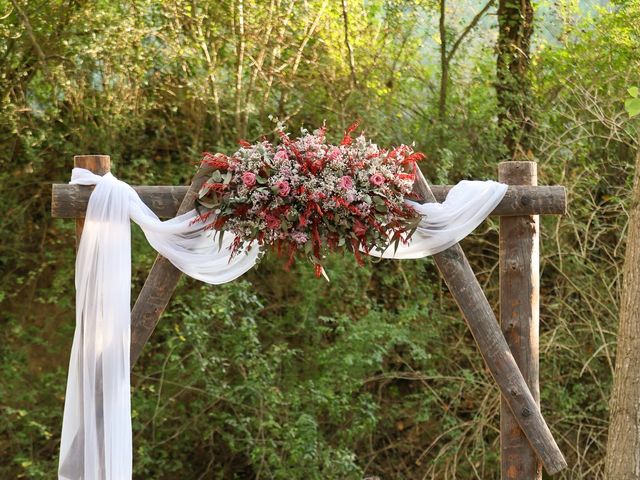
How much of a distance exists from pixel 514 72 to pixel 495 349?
3.01 metres

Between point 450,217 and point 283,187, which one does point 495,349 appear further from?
point 283,187

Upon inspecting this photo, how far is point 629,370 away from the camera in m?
5.79

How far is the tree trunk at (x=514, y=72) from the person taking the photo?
23.7 feet

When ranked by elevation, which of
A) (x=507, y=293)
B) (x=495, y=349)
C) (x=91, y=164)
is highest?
(x=91, y=164)

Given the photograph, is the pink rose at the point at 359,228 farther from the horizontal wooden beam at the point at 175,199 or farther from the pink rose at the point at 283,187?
the horizontal wooden beam at the point at 175,199

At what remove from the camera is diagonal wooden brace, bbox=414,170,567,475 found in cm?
500

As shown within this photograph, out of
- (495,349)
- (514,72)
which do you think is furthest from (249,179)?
(514,72)

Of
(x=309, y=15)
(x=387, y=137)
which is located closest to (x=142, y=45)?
(x=309, y=15)

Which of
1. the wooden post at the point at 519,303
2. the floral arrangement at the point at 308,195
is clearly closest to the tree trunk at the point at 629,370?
the wooden post at the point at 519,303

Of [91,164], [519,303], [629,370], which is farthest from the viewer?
[629,370]

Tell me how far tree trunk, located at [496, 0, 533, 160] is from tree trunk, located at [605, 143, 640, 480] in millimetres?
1461

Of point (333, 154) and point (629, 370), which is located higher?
point (333, 154)

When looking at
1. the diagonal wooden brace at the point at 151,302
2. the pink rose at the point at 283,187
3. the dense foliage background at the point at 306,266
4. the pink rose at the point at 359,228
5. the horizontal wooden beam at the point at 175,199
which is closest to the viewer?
the pink rose at the point at 283,187

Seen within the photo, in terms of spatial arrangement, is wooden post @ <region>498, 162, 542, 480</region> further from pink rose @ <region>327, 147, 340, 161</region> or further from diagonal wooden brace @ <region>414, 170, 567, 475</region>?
pink rose @ <region>327, 147, 340, 161</region>
